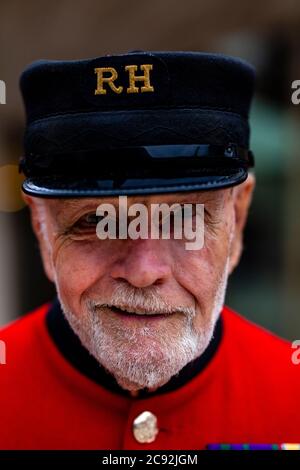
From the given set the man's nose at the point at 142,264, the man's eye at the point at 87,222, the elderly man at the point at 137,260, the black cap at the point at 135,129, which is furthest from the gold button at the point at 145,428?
the black cap at the point at 135,129

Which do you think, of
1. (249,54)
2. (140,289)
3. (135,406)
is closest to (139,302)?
(140,289)

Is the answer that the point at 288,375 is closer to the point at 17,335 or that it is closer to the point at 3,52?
the point at 17,335

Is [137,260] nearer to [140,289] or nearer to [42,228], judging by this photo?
[140,289]

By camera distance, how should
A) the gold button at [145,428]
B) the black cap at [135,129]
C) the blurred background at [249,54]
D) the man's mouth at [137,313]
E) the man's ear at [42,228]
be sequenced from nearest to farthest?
the black cap at [135,129] < the man's mouth at [137,313] < the gold button at [145,428] < the man's ear at [42,228] < the blurred background at [249,54]

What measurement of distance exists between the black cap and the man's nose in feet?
0.53

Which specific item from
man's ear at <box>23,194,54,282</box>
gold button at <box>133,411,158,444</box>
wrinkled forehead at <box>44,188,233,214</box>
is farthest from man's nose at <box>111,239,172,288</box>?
gold button at <box>133,411,158,444</box>

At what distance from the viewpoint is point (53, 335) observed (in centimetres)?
188

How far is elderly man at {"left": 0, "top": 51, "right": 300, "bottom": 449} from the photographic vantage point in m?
1.41

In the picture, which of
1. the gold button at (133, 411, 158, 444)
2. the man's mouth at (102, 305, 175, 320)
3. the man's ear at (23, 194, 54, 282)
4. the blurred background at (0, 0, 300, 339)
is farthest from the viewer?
the blurred background at (0, 0, 300, 339)

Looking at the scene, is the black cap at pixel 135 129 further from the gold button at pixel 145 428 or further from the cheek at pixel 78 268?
the gold button at pixel 145 428

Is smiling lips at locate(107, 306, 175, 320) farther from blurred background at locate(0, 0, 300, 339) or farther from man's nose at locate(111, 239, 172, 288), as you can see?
blurred background at locate(0, 0, 300, 339)

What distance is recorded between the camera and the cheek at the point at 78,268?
1508 mm

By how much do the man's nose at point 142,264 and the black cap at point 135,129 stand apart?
0.16 m
